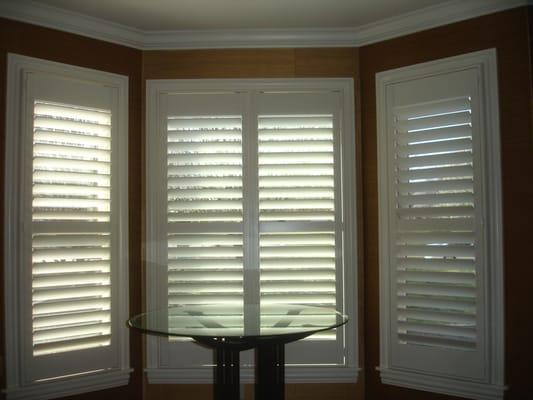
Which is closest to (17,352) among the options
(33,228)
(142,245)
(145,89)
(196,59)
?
(33,228)

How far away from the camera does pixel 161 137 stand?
3459mm

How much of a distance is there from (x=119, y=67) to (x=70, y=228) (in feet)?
3.51

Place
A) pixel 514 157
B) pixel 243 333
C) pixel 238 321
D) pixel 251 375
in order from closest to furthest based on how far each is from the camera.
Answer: pixel 243 333, pixel 238 321, pixel 514 157, pixel 251 375

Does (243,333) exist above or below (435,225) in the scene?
below

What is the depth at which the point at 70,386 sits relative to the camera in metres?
3.08

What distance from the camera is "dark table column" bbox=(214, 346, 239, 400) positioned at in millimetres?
2406

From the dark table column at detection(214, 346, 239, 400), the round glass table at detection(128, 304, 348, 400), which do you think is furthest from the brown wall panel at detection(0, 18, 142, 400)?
the dark table column at detection(214, 346, 239, 400)

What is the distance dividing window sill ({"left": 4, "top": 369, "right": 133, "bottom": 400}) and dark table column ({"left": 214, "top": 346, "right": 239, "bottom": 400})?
1.11m

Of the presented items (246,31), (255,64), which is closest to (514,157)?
(255,64)

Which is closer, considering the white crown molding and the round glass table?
the round glass table

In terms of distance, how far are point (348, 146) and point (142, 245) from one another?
4.81 ft

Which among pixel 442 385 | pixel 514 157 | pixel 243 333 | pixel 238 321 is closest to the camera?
pixel 243 333

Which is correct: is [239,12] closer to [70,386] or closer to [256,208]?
[256,208]

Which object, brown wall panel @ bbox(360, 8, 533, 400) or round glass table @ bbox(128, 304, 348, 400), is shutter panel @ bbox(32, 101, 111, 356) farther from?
brown wall panel @ bbox(360, 8, 533, 400)
